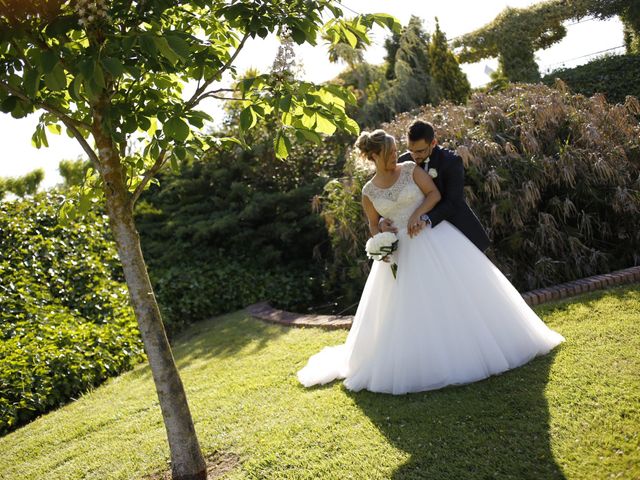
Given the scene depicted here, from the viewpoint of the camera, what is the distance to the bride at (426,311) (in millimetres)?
4117

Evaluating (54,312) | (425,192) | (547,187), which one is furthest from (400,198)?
(54,312)

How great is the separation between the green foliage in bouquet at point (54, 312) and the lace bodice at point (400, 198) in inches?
163

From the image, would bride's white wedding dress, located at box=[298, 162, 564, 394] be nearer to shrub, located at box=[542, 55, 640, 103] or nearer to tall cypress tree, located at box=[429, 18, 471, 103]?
tall cypress tree, located at box=[429, 18, 471, 103]

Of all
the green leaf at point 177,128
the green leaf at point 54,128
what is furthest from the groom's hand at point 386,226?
the green leaf at point 54,128

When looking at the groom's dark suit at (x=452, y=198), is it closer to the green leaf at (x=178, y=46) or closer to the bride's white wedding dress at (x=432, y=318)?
the bride's white wedding dress at (x=432, y=318)

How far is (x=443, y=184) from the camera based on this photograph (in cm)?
464

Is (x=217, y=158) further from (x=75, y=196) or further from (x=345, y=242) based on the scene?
(x=75, y=196)

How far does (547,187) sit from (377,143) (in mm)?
3547

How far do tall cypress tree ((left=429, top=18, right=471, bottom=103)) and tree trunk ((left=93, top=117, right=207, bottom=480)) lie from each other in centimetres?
1103

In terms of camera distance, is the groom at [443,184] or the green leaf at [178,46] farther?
the groom at [443,184]

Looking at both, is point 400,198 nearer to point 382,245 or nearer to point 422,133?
point 382,245

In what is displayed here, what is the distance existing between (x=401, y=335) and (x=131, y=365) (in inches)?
175

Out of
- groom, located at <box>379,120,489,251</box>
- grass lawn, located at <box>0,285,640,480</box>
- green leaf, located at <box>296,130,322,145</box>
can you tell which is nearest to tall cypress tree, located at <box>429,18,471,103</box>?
grass lawn, located at <box>0,285,640,480</box>

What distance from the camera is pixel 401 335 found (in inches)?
168
